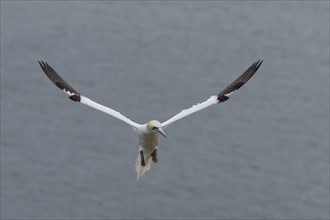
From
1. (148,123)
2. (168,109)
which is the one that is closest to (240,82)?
(148,123)

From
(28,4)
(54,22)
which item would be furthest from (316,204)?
(28,4)

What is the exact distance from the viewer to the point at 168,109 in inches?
1714

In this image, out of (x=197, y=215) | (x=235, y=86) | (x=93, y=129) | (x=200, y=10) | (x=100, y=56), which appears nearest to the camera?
(x=235, y=86)

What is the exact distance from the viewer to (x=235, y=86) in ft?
75.2

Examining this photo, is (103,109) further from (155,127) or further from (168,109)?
(168,109)

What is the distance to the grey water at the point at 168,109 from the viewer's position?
3925 cm

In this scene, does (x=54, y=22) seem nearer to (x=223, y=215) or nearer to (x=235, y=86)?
(x=223, y=215)

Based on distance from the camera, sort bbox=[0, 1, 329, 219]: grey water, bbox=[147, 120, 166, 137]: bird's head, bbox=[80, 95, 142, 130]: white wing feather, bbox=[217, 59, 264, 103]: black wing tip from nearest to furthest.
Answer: bbox=[147, 120, 166, 137]: bird's head, bbox=[80, 95, 142, 130]: white wing feather, bbox=[217, 59, 264, 103]: black wing tip, bbox=[0, 1, 329, 219]: grey water

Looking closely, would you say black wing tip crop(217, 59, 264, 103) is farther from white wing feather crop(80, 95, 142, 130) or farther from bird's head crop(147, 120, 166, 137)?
bird's head crop(147, 120, 166, 137)

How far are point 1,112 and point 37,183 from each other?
6463 millimetres

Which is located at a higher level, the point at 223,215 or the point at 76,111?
the point at 76,111

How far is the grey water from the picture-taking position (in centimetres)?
3925

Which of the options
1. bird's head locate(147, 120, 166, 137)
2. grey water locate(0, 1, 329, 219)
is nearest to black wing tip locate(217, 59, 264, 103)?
bird's head locate(147, 120, 166, 137)

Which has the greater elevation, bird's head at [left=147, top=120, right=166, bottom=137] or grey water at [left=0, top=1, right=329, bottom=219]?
grey water at [left=0, top=1, right=329, bottom=219]
